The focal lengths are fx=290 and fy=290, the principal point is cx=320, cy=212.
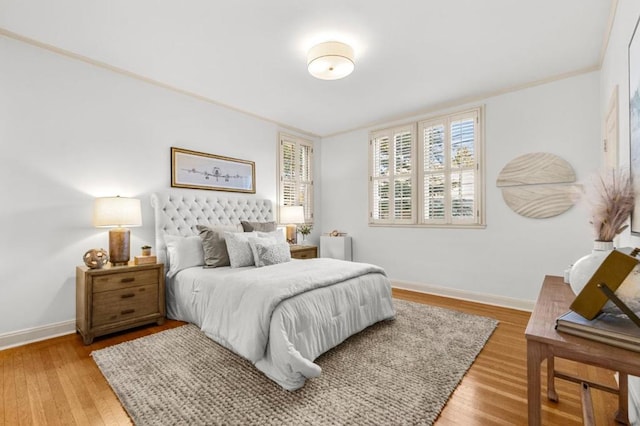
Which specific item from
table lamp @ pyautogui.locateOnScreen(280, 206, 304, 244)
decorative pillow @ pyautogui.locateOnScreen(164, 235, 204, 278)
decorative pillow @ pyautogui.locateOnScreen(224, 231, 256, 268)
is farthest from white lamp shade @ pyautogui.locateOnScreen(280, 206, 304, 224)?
decorative pillow @ pyautogui.locateOnScreen(164, 235, 204, 278)

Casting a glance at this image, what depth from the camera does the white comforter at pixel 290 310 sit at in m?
1.94

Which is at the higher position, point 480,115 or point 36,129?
point 480,115

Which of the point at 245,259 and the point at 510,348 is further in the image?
the point at 245,259

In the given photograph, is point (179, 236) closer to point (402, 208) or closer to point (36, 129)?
point (36, 129)

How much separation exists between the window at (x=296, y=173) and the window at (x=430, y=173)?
1.18m

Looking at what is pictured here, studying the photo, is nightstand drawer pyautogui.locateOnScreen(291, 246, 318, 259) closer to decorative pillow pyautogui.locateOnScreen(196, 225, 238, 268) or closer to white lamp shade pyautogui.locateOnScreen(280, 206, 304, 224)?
white lamp shade pyautogui.locateOnScreen(280, 206, 304, 224)

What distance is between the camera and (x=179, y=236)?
3438 millimetres

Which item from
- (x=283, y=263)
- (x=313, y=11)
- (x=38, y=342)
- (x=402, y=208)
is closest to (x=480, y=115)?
(x=402, y=208)

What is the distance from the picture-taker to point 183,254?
314cm

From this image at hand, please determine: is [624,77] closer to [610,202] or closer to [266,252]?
[610,202]

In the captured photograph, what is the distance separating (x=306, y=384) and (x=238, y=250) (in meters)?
1.59

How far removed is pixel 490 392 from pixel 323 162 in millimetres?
4446

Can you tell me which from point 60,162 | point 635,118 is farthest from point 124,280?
point 635,118

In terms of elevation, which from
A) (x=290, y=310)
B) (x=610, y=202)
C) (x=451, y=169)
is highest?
(x=451, y=169)
